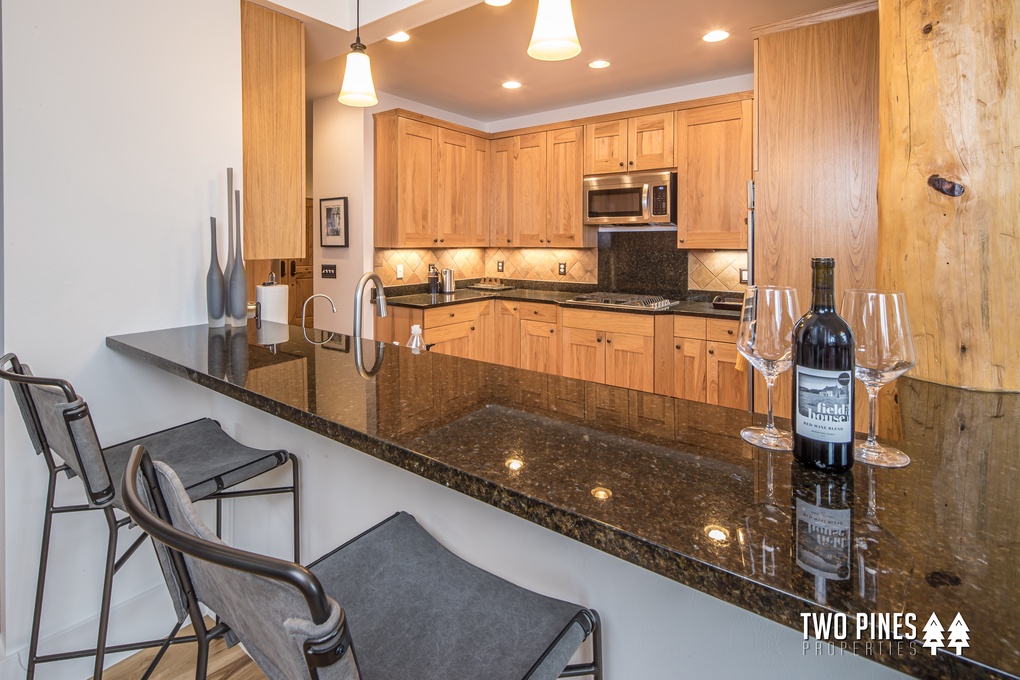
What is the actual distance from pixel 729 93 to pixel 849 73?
2.07 metres

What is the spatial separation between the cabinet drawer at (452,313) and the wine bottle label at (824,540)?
140 inches

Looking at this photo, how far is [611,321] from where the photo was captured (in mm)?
4016

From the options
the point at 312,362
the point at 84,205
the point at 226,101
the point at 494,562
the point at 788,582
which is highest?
the point at 226,101

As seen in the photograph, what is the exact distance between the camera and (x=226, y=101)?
7.11 feet

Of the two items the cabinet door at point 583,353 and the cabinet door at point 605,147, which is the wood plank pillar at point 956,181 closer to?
the cabinet door at point 583,353

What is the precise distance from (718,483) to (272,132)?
2.36 m

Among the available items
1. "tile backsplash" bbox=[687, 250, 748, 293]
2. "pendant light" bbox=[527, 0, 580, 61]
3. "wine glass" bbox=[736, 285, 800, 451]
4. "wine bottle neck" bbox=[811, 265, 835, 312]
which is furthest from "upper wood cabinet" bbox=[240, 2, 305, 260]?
"tile backsplash" bbox=[687, 250, 748, 293]

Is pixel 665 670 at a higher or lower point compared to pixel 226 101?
lower

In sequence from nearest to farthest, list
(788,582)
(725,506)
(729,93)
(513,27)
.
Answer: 1. (788,582)
2. (725,506)
3. (513,27)
4. (729,93)

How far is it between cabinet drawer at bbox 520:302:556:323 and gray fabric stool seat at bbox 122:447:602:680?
3294 millimetres

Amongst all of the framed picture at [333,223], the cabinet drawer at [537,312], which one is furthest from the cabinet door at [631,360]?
the framed picture at [333,223]

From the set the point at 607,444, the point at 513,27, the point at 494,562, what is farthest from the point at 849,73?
the point at 494,562

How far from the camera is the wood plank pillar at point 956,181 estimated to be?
1139mm

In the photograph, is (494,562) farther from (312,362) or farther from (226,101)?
(226,101)
